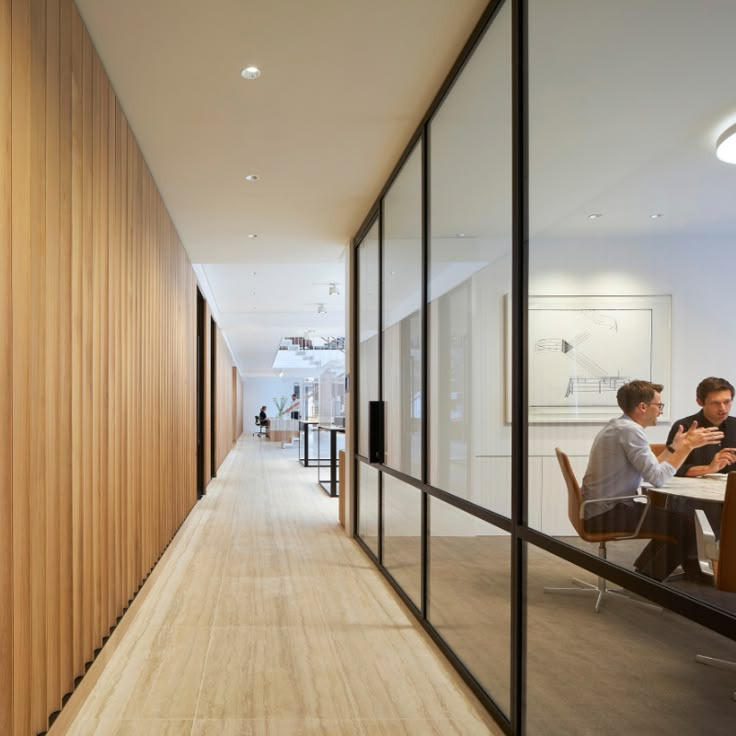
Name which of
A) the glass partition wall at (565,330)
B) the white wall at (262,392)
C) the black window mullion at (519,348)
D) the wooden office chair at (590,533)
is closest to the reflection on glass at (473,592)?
the glass partition wall at (565,330)

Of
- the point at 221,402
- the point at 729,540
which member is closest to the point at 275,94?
the point at 729,540

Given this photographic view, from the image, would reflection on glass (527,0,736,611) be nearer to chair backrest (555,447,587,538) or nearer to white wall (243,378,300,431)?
chair backrest (555,447,587,538)

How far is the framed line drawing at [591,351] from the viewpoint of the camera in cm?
162

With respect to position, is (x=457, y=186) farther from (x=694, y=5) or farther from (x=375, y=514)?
(x=375, y=514)

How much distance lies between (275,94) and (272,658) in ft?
9.12

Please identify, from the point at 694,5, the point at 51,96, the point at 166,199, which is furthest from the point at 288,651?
the point at 166,199

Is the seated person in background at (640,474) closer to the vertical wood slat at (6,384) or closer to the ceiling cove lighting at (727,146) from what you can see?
the ceiling cove lighting at (727,146)

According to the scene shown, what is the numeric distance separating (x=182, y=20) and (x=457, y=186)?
1369 millimetres

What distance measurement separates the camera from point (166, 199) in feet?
17.5

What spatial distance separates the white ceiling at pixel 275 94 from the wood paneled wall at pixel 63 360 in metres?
0.24

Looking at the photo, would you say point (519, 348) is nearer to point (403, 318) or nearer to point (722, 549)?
point (722, 549)

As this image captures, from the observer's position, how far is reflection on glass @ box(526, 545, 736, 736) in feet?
4.80

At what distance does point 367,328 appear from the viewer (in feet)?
19.4

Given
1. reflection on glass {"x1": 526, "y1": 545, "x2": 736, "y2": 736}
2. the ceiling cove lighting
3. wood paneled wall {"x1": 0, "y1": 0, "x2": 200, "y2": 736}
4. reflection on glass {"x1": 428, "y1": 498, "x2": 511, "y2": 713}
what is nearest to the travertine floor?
reflection on glass {"x1": 428, "y1": 498, "x2": 511, "y2": 713}
